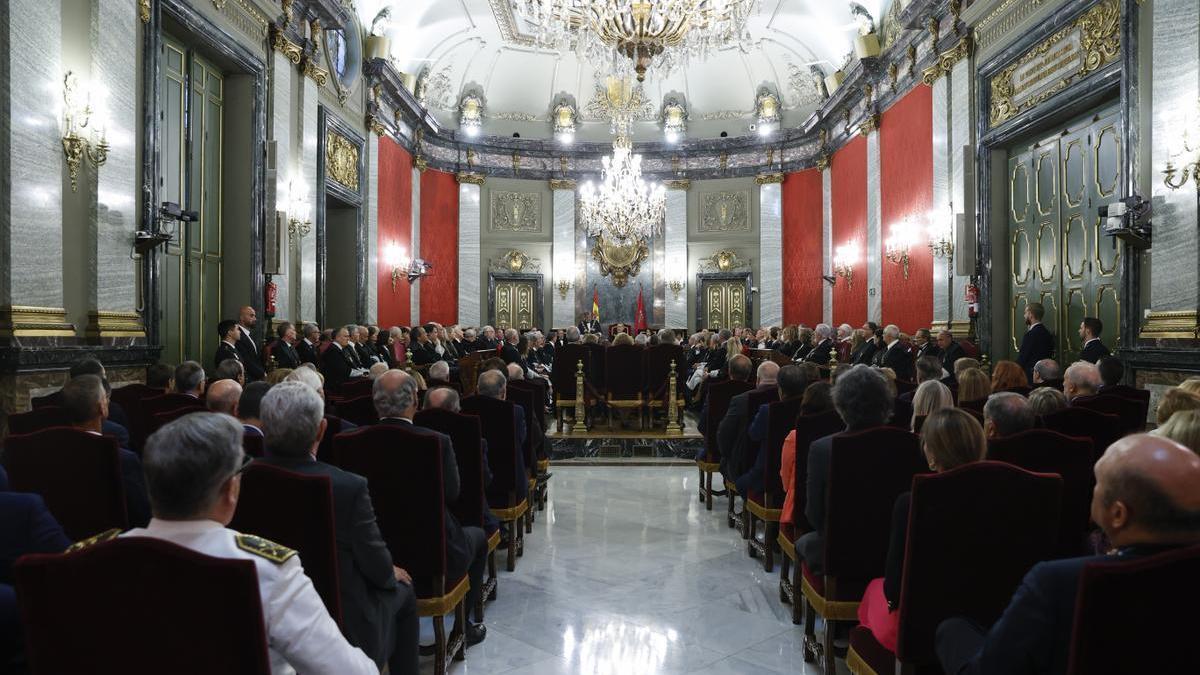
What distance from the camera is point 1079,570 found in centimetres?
149

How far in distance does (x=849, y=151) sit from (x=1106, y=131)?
26.7ft

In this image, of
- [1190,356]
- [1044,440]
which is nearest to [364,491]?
[1044,440]

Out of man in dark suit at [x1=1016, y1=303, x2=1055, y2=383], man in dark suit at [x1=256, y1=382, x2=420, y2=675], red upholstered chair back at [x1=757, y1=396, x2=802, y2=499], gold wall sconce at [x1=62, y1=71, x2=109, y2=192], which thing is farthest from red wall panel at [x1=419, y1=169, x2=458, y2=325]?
man in dark suit at [x1=256, y1=382, x2=420, y2=675]

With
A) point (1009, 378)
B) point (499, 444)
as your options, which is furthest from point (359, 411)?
point (1009, 378)

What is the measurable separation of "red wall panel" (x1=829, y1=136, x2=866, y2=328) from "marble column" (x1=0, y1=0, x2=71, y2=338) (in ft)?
42.2

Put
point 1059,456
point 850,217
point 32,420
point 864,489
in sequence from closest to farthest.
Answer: point 1059,456 < point 864,489 < point 32,420 < point 850,217

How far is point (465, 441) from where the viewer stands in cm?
369

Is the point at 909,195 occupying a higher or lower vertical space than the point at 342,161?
lower

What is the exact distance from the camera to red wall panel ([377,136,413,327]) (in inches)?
568

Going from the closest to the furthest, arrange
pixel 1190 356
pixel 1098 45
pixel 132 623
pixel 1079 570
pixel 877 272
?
pixel 132 623 → pixel 1079 570 → pixel 1190 356 → pixel 1098 45 → pixel 877 272

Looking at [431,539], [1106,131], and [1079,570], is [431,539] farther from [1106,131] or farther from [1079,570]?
[1106,131]

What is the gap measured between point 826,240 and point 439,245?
8938 millimetres

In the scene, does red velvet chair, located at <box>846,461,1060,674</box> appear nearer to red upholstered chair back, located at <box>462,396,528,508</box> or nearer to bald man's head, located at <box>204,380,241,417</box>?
red upholstered chair back, located at <box>462,396,528,508</box>

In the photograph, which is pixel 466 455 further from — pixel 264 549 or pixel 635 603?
pixel 264 549
